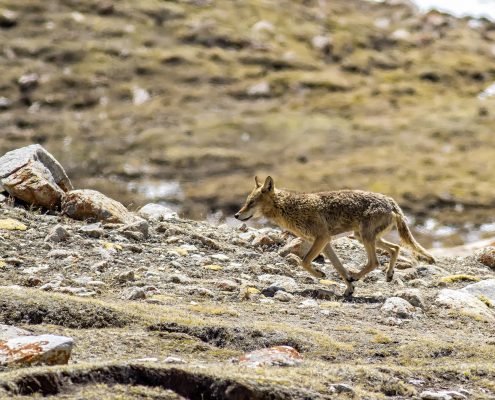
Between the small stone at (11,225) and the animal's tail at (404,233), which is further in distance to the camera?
the animal's tail at (404,233)

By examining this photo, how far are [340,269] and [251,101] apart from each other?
69.7 metres

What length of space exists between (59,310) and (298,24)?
93804 mm

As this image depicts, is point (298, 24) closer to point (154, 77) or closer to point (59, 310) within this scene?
point (154, 77)

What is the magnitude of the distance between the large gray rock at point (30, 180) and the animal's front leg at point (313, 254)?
199 inches

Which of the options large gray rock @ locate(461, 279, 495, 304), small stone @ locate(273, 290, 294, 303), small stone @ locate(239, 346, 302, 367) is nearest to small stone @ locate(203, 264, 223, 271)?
small stone @ locate(273, 290, 294, 303)

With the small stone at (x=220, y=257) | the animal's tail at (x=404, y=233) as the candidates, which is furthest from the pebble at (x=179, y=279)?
the animal's tail at (x=404, y=233)

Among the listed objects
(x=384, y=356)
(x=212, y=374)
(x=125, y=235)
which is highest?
(x=212, y=374)

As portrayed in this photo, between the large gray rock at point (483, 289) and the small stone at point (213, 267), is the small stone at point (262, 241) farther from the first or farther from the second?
the large gray rock at point (483, 289)

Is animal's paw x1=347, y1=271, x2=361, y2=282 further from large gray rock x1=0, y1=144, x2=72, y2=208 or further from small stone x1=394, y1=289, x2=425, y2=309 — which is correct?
large gray rock x1=0, y1=144, x2=72, y2=208

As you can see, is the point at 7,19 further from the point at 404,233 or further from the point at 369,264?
the point at 369,264

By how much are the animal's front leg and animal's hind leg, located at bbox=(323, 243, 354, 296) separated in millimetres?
355

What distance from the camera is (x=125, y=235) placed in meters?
18.0

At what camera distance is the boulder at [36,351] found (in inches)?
404

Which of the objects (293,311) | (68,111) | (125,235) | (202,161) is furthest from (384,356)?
(68,111)
